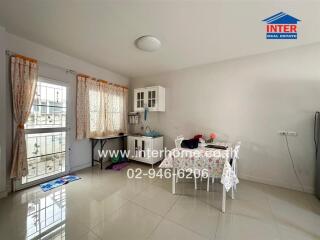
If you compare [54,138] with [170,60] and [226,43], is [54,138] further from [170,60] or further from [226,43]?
[226,43]

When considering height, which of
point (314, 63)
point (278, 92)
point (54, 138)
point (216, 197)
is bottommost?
point (216, 197)

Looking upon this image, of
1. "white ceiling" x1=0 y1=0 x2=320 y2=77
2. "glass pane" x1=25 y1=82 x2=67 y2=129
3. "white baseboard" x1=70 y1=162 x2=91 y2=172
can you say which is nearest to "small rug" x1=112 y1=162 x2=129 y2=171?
"white baseboard" x1=70 y1=162 x2=91 y2=172

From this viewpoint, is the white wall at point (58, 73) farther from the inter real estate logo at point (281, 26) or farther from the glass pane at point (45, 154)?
the inter real estate logo at point (281, 26)

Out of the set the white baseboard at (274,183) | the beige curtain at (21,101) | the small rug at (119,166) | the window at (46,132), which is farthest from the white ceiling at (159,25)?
the small rug at (119,166)

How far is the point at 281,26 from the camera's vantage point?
6.59 ft

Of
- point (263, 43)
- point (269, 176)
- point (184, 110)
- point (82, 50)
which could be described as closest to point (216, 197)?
point (269, 176)

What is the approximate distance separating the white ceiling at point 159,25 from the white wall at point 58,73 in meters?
0.16

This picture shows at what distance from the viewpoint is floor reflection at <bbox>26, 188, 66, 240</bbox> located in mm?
1461

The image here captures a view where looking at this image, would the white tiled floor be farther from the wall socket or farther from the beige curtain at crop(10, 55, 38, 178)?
the wall socket

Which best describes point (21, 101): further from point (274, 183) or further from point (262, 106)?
point (274, 183)

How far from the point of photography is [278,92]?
2.57 m

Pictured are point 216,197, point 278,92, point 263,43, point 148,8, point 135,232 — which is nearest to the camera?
point 135,232

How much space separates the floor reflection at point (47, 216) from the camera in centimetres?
146

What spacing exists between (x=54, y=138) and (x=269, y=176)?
4323 millimetres
